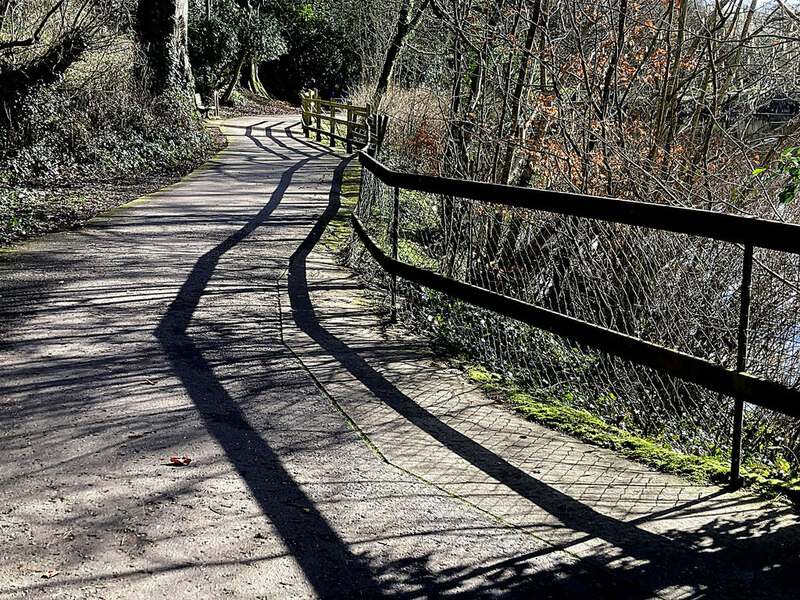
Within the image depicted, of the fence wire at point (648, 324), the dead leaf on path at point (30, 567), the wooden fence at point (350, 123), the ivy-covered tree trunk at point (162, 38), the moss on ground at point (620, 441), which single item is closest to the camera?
the dead leaf on path at point (30, 567)

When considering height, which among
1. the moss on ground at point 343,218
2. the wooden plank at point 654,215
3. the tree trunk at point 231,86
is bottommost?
the moss on ground at point 343,218

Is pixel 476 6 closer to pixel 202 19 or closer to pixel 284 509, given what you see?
pixel 284 509

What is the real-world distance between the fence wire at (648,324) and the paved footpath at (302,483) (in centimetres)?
78

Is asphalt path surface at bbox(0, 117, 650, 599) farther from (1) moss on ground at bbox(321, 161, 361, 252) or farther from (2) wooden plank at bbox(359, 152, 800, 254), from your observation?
(1) moss on ground at bbox(321, 161, 361, 252)

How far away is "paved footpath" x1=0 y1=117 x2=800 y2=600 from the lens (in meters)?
3.44

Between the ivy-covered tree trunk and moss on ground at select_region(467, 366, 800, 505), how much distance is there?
20.3 m

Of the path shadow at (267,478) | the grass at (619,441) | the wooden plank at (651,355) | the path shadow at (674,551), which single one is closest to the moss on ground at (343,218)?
the path shadow at (267,478)

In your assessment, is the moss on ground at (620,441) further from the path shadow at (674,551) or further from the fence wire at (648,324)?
the path shadow at (674,551)

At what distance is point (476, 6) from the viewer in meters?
12.7

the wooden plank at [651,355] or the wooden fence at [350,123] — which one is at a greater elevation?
the wooden fence at [350,123]

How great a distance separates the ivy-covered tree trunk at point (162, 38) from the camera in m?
24.2

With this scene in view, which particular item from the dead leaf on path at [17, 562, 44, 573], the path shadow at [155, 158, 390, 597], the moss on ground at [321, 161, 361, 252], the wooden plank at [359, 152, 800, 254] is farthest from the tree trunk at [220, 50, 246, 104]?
the dead leaf on path at [17, 562, 44, 573]

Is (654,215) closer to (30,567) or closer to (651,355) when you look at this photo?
(651,355)

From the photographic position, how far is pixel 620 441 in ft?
16.5
